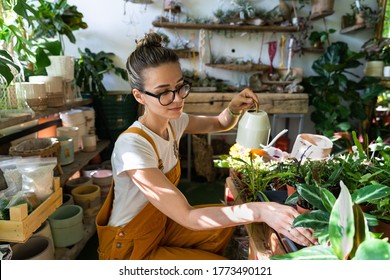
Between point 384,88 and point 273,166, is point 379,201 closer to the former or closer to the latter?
point 273,166

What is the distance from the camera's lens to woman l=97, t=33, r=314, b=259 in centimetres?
89

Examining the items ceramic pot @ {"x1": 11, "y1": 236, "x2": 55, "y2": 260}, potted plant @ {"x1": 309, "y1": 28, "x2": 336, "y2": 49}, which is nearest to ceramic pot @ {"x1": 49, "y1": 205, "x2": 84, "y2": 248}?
ceramic pot @ {"x1": 11, "y1": 236, "x2": 55, "y2": 260}

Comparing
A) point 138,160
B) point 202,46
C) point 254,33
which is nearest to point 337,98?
point 254,33

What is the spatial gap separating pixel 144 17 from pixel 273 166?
9.40ft

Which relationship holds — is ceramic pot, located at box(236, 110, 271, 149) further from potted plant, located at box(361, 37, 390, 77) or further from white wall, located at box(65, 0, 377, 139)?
potted plant, located at box(361, 37, 390, 77)

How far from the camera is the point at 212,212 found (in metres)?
0.81

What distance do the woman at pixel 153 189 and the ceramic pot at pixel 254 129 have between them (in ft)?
0.75

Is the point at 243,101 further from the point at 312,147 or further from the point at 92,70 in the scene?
the point at 92,70

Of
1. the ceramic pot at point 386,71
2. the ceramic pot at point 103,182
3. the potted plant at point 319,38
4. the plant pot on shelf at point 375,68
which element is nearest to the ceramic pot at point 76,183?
the ceramic pot at point 103,182

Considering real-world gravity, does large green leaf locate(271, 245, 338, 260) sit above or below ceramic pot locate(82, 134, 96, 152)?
above

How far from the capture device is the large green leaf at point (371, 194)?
59cm

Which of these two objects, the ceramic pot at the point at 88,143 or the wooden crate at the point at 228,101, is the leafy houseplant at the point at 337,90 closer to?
the wooden crate at the point at 228,101

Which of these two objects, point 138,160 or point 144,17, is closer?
point 138,160

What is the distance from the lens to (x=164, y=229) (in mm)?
1213
